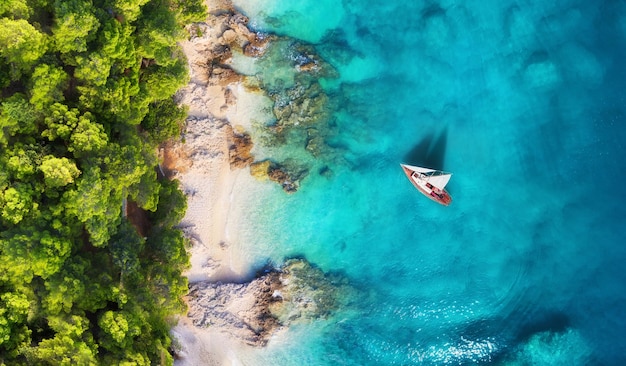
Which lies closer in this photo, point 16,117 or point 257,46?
point 16,117

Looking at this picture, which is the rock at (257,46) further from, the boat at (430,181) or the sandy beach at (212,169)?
the boat at (430,181)

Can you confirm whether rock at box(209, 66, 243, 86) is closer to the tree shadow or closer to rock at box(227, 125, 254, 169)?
rock at box(227, 125, 254, 169)

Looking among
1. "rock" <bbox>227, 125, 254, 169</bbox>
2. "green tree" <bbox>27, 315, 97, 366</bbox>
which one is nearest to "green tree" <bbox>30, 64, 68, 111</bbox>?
"green tree" <bbox>27, 315, 97, 366</bbox>

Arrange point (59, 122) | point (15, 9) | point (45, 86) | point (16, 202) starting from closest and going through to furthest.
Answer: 1. point (16, 202)
2. point (15, 9)
3. point (45, 86)
4. point (59, 122)

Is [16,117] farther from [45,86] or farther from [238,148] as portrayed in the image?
[238,148]

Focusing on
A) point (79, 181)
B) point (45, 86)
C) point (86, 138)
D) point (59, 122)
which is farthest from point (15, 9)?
point (79, 181)

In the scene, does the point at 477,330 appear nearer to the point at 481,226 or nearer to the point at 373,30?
the point at 481,226
